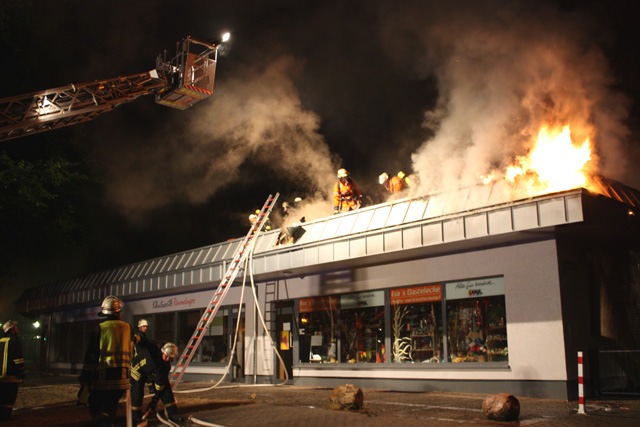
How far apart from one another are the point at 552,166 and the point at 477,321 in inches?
152

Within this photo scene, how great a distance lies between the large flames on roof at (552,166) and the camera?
39.9ft

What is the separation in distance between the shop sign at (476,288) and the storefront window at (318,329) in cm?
379

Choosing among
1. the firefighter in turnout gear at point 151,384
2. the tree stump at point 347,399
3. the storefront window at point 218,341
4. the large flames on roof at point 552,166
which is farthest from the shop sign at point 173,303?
the large flames on roof at point 552,166

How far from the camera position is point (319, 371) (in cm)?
1578

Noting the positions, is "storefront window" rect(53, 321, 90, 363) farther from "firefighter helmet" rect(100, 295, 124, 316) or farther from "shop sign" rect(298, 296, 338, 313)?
"firefighter helmet" rect(100, 295, 124, 316)

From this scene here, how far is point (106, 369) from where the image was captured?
242 inches

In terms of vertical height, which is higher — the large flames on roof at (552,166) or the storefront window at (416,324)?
the large flames on roof at (552,166)

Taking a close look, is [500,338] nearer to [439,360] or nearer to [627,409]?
[439,360]

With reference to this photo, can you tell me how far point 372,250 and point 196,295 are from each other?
29.2 ft

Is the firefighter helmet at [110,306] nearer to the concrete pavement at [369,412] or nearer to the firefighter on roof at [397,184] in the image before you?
the concrete pavement at [369,412]

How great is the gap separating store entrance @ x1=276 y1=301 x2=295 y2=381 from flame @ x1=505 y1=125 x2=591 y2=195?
7899 millimetres

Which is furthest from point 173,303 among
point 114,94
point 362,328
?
point 362,328

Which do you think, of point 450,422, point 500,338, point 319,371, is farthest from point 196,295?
point 450,422

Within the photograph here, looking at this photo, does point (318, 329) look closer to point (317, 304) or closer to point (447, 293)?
point (317, 304)
